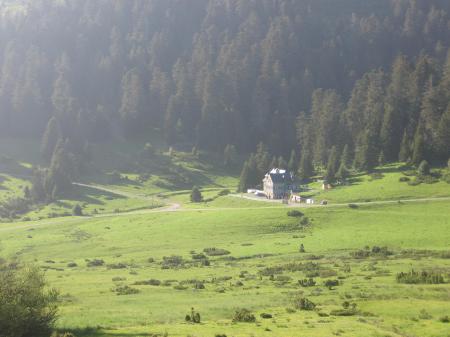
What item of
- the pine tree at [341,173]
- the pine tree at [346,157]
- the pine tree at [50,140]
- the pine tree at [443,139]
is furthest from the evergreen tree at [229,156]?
the pine tree at [443,139]

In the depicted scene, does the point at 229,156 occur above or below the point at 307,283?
above

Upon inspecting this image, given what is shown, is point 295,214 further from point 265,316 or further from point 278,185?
point 265,316

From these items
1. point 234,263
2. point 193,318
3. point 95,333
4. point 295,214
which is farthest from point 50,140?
point 95,333

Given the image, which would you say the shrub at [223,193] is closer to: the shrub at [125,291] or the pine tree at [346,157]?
the pine tree at [346,157]

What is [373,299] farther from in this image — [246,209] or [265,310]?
[246,209]

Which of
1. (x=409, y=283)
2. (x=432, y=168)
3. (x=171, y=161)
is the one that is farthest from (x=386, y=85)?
(x=409, y=283)

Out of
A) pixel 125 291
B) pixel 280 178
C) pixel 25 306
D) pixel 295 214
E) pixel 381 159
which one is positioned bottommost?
pixel 125 291

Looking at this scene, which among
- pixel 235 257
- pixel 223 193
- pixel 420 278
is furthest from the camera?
pixel 223 193

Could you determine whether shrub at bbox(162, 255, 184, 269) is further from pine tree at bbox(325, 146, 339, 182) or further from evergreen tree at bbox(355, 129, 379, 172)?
evergreen tree at bbox(355, 129, 379, 172)

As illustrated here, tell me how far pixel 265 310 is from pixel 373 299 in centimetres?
1103

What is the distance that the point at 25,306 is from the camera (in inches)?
1426

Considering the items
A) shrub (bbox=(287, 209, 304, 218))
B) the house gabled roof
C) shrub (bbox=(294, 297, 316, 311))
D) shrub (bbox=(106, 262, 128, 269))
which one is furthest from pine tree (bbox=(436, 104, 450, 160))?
shrub (bbox=(294, 297, 316, 311))

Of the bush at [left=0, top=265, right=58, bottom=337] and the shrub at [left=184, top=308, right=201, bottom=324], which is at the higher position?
the bush at [left=0, top=265, right=58, bottom=337]

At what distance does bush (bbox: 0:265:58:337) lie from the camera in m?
34.4
